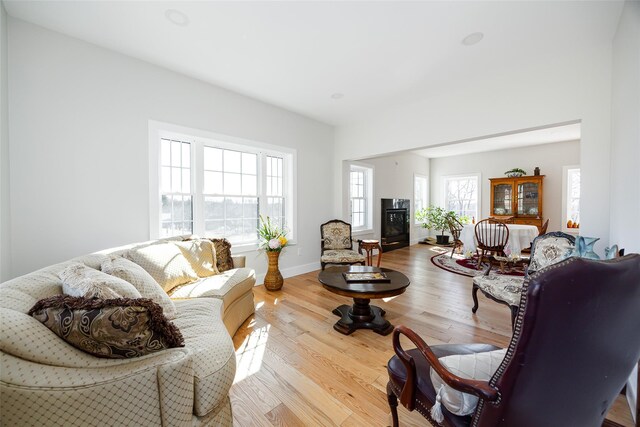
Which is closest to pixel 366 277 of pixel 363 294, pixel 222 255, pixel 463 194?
pixel 363 294

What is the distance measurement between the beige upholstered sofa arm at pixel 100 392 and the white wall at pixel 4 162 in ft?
6.54

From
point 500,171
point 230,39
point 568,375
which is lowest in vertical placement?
point 568,375

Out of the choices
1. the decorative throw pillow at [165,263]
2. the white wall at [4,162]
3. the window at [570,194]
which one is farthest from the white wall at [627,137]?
the window at [570,194]

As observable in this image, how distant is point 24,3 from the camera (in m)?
2.06

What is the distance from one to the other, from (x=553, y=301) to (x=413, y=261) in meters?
5.18

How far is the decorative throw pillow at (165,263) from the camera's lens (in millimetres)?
2191

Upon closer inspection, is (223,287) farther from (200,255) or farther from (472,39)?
(472,39)

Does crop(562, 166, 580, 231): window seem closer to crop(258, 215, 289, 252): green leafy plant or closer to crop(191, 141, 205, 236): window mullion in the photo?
crop(258, 215, 289, 252): green leafy plant

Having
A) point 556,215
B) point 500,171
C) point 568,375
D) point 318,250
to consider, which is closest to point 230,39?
point 568,375

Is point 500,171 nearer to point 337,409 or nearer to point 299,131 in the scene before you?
point 299,131

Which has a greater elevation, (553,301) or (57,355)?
(553,301)

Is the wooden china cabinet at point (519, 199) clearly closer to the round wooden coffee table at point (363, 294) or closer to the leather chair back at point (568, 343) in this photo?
the round wooden coffee table at point (363, 294)

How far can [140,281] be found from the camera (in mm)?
1682

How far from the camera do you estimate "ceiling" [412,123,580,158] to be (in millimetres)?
5188
